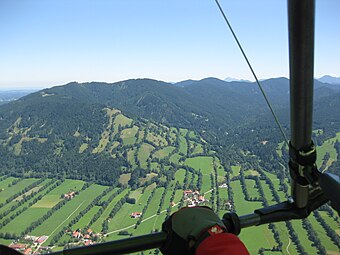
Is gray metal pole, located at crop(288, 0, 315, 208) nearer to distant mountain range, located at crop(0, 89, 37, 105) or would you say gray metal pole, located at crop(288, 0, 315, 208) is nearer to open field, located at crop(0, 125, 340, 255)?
open field, located at crop(0, 125, 340, 255)

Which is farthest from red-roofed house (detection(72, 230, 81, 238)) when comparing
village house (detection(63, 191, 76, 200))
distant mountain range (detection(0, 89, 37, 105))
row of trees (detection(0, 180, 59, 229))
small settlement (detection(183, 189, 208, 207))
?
distant mountain range (detection(0, 89, 37, 105))

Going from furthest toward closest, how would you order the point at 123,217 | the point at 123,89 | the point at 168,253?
the point at 123,89 → the point at 123,217 → the point at 168,253

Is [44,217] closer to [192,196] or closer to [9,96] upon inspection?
[192,196]

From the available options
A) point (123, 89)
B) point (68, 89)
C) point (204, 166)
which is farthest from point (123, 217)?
point (123, 89)

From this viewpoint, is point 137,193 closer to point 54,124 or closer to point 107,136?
point 107,136

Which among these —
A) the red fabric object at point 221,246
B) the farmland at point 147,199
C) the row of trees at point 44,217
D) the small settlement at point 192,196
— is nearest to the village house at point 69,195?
the farmland at point 147,199

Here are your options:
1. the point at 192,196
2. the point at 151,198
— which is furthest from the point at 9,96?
the point at 192,196
